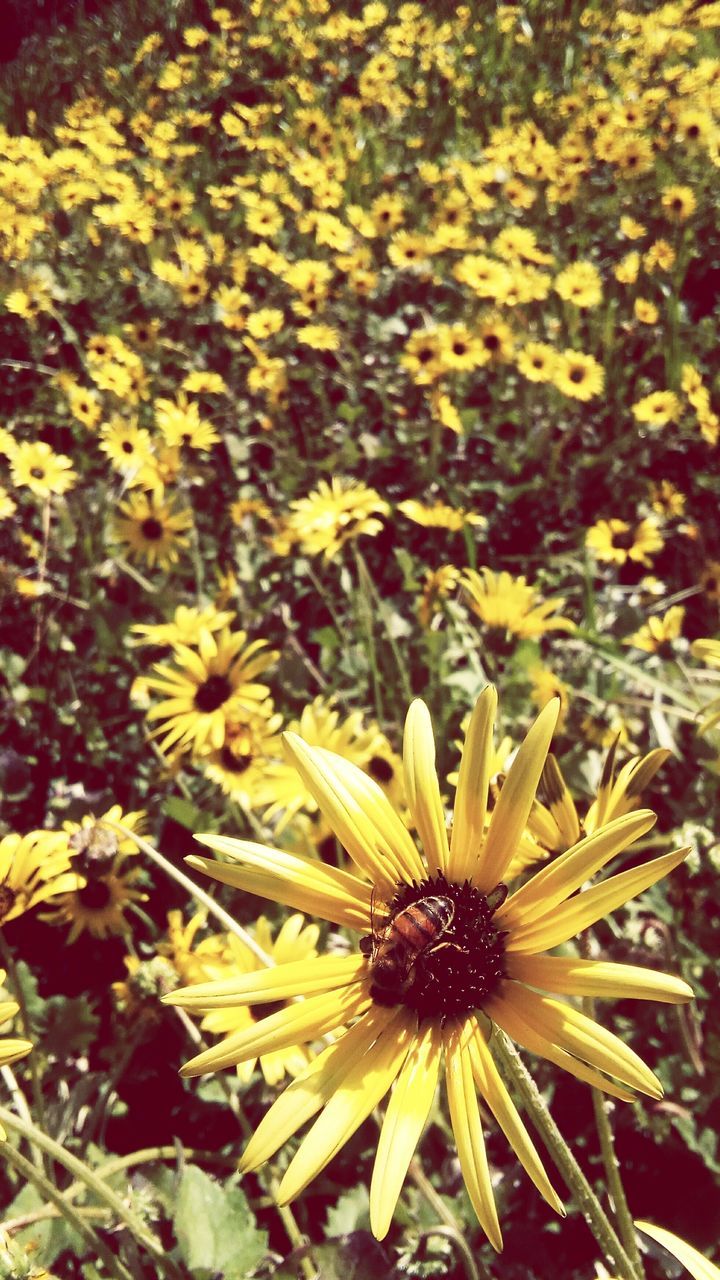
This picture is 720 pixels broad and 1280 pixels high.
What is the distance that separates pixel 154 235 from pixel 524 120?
8.73ft

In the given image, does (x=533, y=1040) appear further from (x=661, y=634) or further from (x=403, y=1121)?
(x=661, y=634)

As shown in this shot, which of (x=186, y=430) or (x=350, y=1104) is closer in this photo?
(x=350, y=1104)

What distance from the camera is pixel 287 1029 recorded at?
32.7 inches

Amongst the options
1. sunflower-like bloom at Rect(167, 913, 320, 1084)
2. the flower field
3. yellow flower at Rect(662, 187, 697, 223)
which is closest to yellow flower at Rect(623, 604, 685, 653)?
the flower field

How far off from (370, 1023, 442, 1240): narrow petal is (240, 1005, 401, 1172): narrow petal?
44 mm

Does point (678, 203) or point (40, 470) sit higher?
point (678, 203)

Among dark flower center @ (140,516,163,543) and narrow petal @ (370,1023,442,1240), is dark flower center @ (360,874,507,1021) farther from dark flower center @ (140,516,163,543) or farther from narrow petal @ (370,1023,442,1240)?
dark flower center @ (140,516,163,543)

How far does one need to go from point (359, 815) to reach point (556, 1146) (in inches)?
15.0

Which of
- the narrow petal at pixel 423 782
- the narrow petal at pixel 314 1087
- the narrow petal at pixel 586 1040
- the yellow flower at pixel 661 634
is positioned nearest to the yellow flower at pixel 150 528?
the yellow flower at pixel 661 634

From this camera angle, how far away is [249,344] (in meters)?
3.91

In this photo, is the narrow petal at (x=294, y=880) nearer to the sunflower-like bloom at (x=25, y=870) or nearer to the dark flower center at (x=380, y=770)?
the sunflower-like bloom at (x=25, y=870)

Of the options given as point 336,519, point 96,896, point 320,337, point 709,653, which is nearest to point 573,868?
point 709,653

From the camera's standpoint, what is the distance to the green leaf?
4.51 ft

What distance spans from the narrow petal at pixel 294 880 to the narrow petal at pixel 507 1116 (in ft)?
0.64
